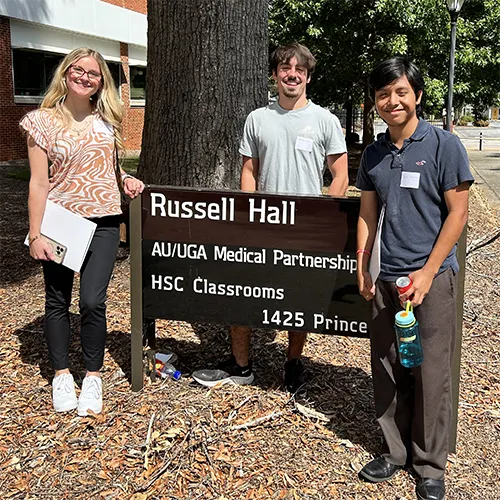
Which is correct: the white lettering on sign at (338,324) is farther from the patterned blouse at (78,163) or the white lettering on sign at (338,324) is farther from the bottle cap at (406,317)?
the patterned blouse at (78,163)

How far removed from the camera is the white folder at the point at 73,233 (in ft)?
11.8

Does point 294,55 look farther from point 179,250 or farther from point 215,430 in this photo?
point 215,430

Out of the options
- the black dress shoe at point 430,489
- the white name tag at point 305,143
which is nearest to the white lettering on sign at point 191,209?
the white name tag at point 305,143

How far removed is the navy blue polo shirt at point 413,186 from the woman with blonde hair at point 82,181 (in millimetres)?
1413

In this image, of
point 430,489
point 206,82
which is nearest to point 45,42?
point 206,82

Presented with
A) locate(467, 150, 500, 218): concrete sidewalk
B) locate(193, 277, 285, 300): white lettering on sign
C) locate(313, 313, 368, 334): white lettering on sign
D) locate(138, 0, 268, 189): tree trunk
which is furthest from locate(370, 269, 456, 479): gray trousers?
locate(467, 150, 500, 218): concrete sidewalk

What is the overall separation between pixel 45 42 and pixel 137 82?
7.16 metres

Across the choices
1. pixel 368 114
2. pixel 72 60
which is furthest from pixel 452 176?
pixel 368 114

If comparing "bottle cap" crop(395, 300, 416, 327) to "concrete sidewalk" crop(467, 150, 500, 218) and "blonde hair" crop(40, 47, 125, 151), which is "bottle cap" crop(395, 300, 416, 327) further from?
"concrete sidewalk" crop(467, 150, 500, 218)

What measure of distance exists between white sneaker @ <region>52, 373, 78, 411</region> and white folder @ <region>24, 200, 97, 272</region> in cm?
73

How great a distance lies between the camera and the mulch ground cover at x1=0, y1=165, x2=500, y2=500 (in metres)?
3.26

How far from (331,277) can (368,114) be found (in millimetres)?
17536

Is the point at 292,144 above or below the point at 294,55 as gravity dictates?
below

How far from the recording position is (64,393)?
3.87 metres
